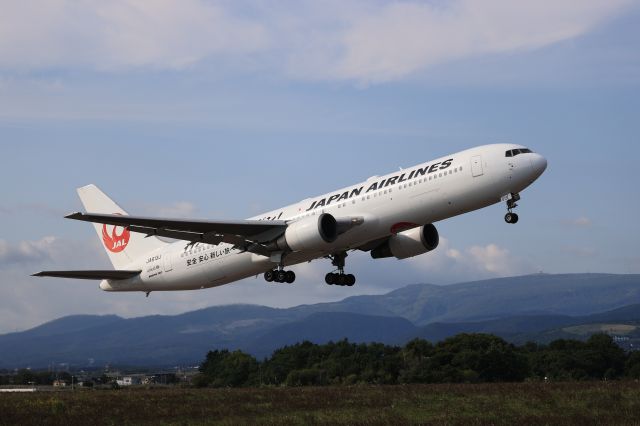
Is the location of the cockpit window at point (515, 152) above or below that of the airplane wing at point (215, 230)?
above

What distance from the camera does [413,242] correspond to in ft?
172

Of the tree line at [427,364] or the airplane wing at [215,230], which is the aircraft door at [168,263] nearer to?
the airplane wing at [215,230]

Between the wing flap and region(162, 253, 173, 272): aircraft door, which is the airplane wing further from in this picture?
region(162, 253, 173, 272): aircraft door

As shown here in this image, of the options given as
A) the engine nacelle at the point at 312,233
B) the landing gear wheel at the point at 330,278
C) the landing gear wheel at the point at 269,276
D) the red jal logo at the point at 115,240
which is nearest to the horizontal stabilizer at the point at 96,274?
the red jal logo at the point at 115,240

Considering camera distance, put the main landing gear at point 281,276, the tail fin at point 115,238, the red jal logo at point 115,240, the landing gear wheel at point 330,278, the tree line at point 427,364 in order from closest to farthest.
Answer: the main landing gear at point 281,276 < the landing gear wheel at point 330,278 < the tail fin at point 115,238 < the red jal logo at point 115,240 < the tree line at point 427,364

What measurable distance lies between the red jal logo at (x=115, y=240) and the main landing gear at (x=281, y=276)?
41.9 ft

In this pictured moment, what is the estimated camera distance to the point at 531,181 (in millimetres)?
44188

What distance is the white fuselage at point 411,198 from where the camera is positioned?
4388 cm

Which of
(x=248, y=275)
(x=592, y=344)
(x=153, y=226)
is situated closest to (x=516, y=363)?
(x=592, y=344)

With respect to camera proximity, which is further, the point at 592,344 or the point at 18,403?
the point at 592,344

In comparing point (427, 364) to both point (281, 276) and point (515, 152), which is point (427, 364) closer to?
point (281, 276)

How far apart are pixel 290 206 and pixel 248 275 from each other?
15.6 feet

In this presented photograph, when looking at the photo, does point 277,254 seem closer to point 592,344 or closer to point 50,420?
point 50,420

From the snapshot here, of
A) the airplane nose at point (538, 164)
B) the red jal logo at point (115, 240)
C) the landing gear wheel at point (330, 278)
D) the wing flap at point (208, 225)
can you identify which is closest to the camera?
the airplane nose at point (538, 164)
